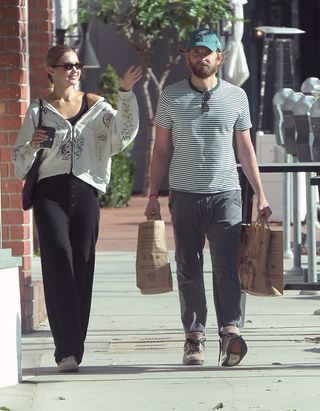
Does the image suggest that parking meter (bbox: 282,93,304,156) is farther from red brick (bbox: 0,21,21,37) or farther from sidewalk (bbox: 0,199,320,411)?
red brick (bbox: 0,21,21,37)

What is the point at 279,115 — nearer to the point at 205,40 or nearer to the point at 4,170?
the point at 4,170

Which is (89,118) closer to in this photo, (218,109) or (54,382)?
(218,109)

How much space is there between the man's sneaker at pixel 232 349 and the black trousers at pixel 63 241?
77 cm

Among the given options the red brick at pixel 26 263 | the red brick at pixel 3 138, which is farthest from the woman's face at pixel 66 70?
the red brick at pixel 26 263

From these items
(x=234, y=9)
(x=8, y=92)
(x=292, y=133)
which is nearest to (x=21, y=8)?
Result: (x=8, y=92)

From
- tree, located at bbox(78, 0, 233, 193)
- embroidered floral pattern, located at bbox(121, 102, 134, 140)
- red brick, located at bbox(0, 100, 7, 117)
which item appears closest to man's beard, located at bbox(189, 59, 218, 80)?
embroidered floral pattern, located at bbox(121, 102, 134, 140)

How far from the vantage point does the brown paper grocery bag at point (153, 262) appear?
7531 millimetres

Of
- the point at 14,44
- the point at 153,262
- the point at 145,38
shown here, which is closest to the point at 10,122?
the point at 14,44

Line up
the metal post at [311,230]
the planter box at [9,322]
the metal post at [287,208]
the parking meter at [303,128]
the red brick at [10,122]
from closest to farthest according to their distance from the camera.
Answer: the planter box at [9,322] → the red brick at [10,122] → the metal post at [311,230] → the parking meter at [303,128] → the metal post at [287,208]

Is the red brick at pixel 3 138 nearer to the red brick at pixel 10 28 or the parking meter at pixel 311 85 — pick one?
the red brick at pixel 10 28

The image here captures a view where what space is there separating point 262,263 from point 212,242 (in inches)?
11.8

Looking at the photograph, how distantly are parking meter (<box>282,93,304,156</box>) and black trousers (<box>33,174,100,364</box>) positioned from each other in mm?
4990

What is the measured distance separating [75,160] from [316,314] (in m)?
2.82

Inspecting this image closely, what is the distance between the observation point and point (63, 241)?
24.5 feet
